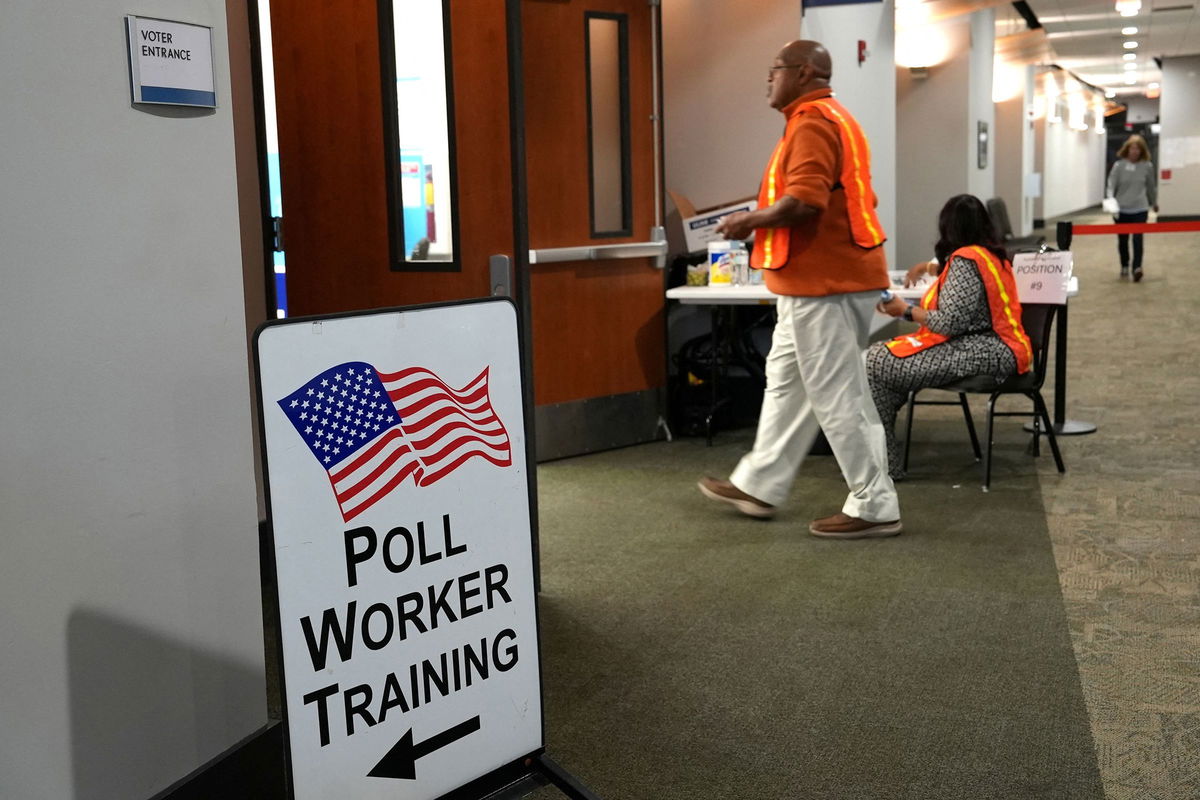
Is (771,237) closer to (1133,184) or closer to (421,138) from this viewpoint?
(421,138)

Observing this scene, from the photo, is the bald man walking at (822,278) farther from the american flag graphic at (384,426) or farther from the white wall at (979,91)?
the white wall at (979,91)

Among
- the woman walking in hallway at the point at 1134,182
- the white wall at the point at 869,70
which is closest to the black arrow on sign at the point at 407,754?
the white wall at the point at 869,70

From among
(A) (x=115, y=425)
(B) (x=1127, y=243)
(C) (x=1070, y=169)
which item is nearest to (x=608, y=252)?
(A) (x=115, y=425)

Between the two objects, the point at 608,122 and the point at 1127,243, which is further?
the point at 1127,243

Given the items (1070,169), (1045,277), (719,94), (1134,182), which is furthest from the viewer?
(1070,169)

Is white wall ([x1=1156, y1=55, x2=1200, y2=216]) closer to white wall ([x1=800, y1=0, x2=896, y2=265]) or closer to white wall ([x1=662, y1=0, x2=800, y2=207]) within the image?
white wall ([x1=800, y1=0, x2=896, y2=265])

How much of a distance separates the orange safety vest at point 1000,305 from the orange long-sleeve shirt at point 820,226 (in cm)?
75

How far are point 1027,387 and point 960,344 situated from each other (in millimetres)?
340

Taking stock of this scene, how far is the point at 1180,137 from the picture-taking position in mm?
22469

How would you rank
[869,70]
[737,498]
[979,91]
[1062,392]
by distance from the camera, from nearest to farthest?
1. [737,498]
2. [1062,392]
3. [869,70]
4. [979,91]

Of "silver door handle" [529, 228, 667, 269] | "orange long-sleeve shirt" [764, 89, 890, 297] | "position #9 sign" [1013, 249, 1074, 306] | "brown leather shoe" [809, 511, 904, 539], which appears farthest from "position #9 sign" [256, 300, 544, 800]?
"position #9 sign" [1013, 249, 1074, 306]

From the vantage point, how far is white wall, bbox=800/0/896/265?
6.15 meters

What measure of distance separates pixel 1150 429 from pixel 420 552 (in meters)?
5.01

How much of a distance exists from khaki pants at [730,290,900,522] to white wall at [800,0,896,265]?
2.40 m
